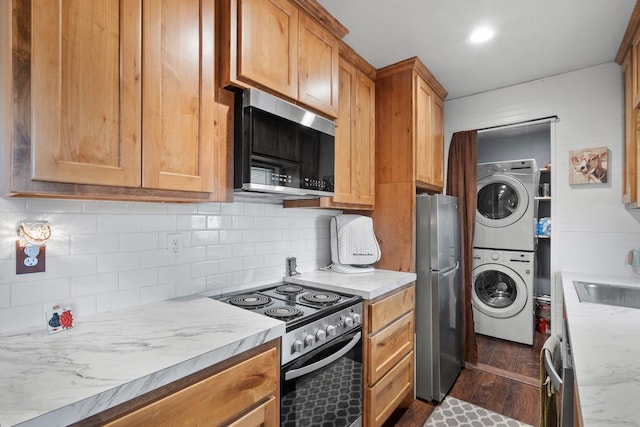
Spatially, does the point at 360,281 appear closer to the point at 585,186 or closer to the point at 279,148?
the point at 279,148

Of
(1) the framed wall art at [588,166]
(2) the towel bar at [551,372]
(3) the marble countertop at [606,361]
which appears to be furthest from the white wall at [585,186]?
(2) the towel bar at [551,372]

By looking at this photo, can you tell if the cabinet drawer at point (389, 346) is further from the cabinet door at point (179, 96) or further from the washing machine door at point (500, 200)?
the washing machine door at point (500, 200)

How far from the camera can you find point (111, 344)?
104 cm

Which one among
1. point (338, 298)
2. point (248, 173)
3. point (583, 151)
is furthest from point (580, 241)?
point (248, 173)

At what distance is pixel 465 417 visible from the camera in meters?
2.13

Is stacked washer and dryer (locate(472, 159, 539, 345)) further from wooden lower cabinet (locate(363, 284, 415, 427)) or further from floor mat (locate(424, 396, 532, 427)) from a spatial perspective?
wooden lower cabinet (locate(363, 284, 415, 427))

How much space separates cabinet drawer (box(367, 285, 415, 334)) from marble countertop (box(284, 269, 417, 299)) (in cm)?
6

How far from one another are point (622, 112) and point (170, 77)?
3106mm

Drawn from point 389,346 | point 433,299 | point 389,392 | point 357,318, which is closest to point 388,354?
point 389,346

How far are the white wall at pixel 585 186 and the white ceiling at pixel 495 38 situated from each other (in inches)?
5.6

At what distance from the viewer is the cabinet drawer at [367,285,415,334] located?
5.99 feet

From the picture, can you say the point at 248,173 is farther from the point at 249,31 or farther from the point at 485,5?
the point at 485,5

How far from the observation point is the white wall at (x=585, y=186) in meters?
2.40

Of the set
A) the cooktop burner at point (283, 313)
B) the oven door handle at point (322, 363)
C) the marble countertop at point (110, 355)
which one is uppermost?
the marble countertop at point (110, 355)
